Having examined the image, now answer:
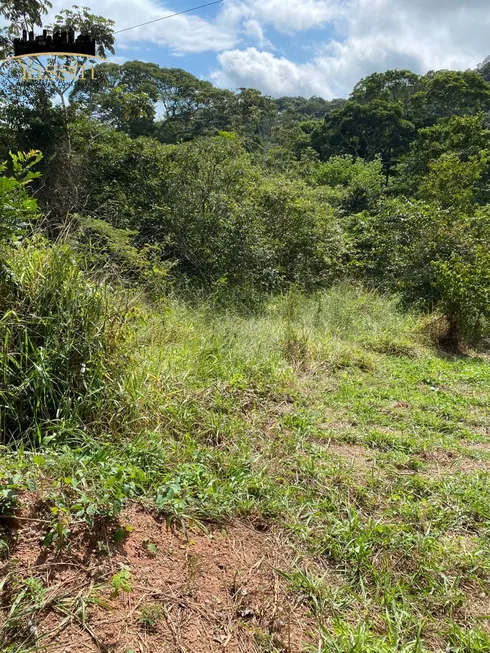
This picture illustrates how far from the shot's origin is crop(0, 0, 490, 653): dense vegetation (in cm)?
178

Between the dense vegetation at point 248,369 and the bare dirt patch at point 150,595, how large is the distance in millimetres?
59

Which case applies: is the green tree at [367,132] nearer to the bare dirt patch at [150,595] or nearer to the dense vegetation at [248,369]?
the dense vegetation at [248,369]

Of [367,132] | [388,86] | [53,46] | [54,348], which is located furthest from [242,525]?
[388,86]

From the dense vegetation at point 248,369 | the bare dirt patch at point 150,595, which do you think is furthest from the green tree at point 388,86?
the bare dirt patch at point 150,595

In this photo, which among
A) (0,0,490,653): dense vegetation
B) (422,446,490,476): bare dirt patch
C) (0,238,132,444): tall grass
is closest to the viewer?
(0,0,490,653): dense vegetation

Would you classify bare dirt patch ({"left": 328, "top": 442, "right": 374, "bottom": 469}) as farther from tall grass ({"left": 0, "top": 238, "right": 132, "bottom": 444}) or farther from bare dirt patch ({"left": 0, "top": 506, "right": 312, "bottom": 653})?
tall grass ({"left": 0, "top": 238, "right": 132, "bottom": 444})

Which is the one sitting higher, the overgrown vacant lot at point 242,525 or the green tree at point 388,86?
the green tree at point 388,86

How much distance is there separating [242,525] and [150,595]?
60 centimetres

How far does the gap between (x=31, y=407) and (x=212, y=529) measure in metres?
1.17

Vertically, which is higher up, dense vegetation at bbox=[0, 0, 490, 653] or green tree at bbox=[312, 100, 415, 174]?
green tree at bbox=[312, 100, 415, 174]

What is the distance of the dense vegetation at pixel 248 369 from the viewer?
1.78 m

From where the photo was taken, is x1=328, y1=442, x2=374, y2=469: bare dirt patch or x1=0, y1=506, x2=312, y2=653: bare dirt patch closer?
x1=0, y1=506, x2=312, y2=653: bare dirt patch

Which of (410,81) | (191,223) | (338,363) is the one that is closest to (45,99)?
(191,223)

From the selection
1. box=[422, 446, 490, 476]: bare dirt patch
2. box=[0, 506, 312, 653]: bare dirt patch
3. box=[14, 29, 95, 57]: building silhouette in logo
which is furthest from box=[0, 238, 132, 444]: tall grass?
box=[14, 29, 95, 57]: building silhouette in logo
